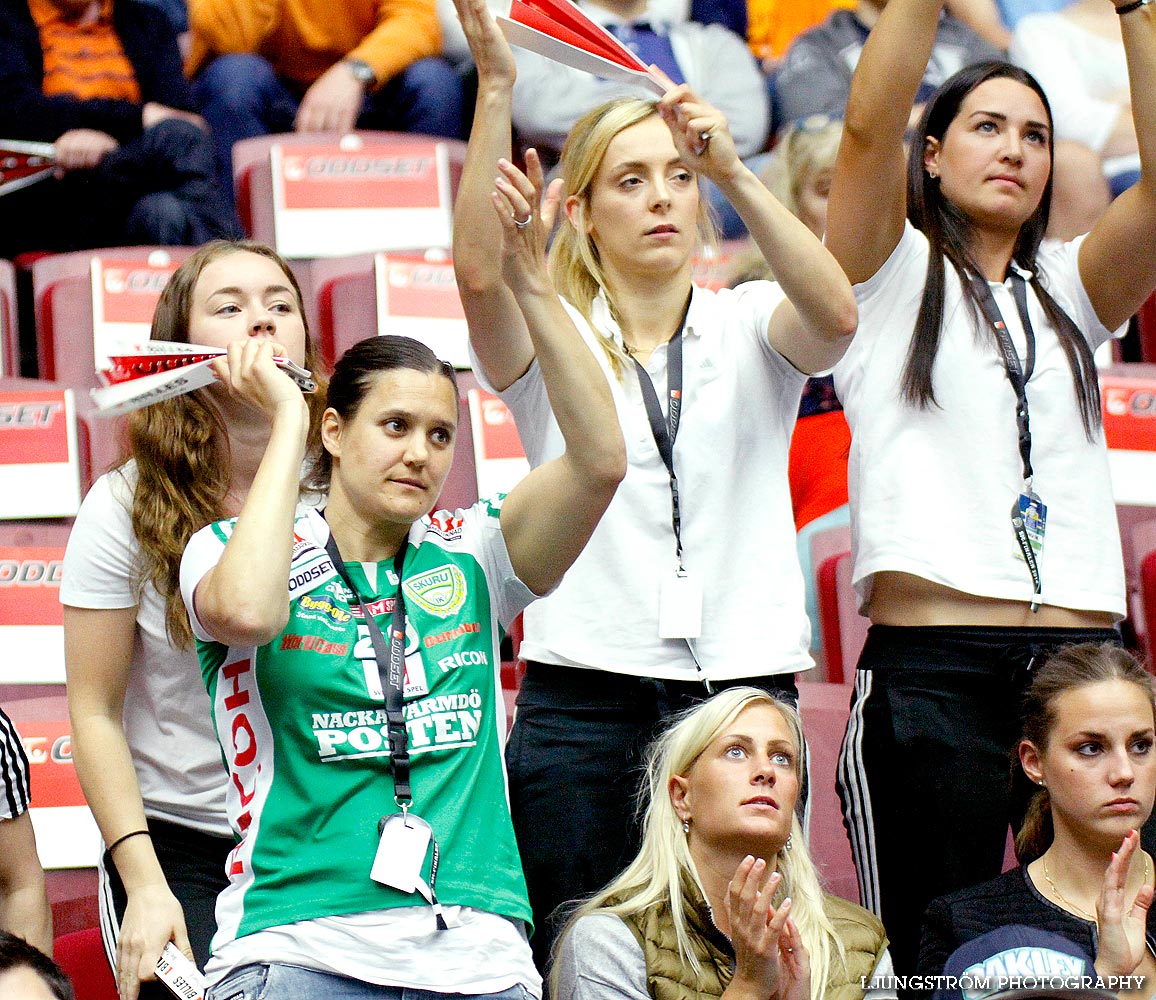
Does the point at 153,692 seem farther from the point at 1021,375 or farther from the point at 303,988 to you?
the point at 1021,375

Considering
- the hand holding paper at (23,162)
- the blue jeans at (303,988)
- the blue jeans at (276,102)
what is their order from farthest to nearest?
the blue jeans at (276,102) → the hand holding paper at (23,162) → the blue jeans at (303,988)

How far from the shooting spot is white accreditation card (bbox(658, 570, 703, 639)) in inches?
85.2

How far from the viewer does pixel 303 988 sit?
1.72 metres

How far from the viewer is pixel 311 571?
1.94 metres

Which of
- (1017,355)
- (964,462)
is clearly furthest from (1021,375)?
(964,462)

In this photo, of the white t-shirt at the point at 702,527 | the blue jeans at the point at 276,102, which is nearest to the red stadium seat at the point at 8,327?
the blue jeans at the point at 276,102

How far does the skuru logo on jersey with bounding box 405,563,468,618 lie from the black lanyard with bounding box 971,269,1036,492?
821 mm

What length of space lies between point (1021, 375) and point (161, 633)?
3.95ft

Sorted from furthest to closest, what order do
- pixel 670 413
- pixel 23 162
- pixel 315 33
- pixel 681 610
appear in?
1. pixel 315 33
2. pixel 23 162
3. pixel 670 413
4. pixel 681 610

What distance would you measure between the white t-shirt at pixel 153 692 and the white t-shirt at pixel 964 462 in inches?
35.7

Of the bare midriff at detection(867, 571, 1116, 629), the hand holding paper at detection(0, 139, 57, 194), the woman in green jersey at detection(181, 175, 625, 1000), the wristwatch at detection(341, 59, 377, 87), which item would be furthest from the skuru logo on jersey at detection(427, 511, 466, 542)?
the wristwatch at detection(341, 59, 377, 87)

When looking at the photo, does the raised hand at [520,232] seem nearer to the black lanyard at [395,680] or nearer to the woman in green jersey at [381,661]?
the woman in green jersey at [381,661]

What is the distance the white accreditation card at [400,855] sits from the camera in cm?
175

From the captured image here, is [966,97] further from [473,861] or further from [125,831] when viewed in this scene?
[125,831]
